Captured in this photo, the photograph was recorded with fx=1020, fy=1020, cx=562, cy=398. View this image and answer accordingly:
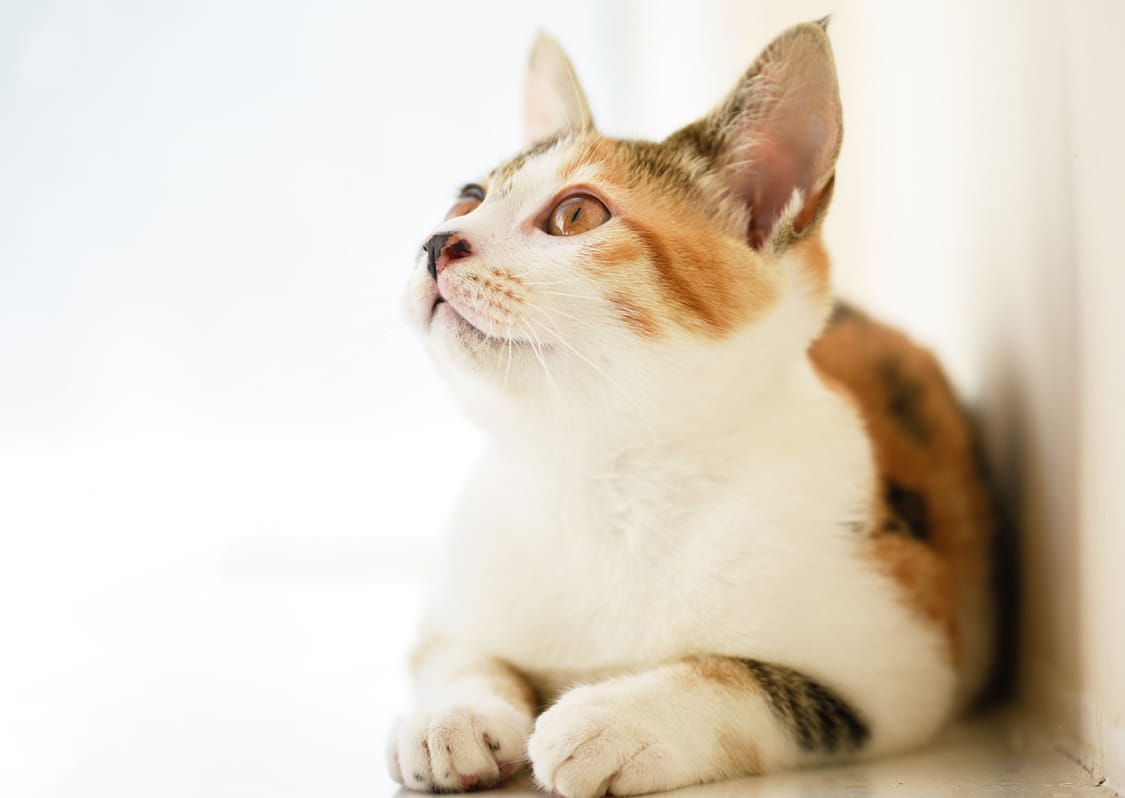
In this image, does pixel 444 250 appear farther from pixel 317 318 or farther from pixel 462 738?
pixel 317 318

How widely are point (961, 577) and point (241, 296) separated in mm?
1848

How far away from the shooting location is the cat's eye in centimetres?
155

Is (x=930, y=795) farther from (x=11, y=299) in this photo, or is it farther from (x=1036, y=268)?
(x=11, y=299)

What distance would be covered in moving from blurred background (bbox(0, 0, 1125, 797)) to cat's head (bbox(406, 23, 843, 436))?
0.77 ft

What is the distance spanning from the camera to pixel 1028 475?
165 cm

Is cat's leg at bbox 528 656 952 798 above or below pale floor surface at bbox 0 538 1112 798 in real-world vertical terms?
above

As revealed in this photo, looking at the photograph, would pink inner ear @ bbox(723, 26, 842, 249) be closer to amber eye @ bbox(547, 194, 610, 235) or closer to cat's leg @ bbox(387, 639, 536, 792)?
amber eye @ bbox(547, 194, 610, 235)

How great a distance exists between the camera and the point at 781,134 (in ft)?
4.75

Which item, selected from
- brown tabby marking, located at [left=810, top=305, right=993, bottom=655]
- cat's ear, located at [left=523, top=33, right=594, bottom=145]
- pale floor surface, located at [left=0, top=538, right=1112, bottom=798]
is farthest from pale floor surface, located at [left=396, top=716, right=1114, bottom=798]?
cat's ear, located at [left=523, top=33, right=594, bottom=145]

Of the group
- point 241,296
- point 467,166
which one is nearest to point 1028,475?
point 467,166

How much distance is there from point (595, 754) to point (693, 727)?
0.14 meters

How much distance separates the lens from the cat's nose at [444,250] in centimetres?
134

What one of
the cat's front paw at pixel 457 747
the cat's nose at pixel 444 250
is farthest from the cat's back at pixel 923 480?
the cat's nose at pixel 444 250

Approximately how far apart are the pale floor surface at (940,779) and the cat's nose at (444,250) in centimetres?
67
